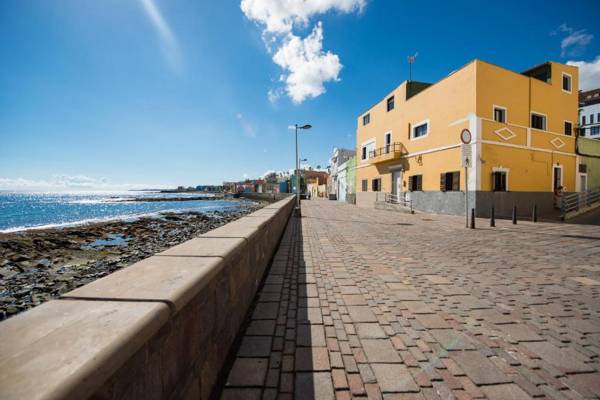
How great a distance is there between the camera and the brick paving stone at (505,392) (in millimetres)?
1807

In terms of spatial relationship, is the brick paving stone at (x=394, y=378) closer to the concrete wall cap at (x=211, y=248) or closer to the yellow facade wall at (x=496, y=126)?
the concrete wall cap at (x=211, y=248)

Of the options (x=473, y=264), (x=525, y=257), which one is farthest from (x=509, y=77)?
(x=473, y=264)

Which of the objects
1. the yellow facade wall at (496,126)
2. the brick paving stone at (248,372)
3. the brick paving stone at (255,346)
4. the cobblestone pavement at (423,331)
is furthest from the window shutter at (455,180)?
the brick paving stone at (248,372)

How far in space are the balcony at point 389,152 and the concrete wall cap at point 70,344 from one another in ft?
64.9

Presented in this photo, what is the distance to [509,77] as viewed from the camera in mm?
14328

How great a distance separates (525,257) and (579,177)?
702 inches

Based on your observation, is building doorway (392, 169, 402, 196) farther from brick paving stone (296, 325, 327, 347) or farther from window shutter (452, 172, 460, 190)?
brick paving stone (296, 325, 327, 347)

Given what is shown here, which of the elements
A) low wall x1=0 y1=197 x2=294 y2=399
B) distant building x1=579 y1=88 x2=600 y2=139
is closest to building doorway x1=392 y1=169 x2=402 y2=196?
low wall x1=0 y1=197 x2=294 y2=399

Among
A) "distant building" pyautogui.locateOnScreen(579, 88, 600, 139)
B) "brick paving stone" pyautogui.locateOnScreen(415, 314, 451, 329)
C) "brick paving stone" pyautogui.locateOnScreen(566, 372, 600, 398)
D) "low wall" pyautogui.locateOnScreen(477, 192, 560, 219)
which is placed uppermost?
"distant building" pyautogui.locateOnScreen(579, 88, 600, 139)

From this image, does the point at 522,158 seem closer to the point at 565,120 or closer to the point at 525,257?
the point at 565,120

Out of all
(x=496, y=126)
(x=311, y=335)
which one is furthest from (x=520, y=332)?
(x=496, y=126)

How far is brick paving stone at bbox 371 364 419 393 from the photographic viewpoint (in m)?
1.90

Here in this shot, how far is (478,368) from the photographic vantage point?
2088mm

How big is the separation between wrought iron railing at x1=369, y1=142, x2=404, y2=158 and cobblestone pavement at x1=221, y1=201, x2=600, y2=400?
1496cm
